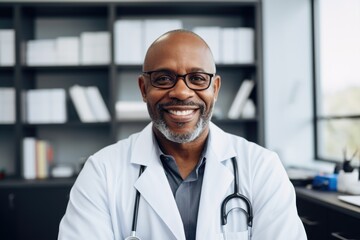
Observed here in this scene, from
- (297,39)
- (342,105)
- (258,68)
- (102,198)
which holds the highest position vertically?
(297,39)

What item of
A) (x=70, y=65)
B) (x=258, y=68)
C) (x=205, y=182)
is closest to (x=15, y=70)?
(x=70, y=65)

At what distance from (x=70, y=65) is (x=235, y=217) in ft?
5.80

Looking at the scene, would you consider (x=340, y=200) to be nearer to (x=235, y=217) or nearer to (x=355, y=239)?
(x=355, y=239)

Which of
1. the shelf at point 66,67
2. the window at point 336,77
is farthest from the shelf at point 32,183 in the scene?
the window at point 336,77

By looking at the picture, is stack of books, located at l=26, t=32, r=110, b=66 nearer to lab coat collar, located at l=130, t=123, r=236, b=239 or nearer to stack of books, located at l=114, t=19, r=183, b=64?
stack of books, located at l=114, t=19, r=183, b=64

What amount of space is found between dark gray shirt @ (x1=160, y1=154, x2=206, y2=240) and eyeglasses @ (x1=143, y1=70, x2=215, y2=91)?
239mm

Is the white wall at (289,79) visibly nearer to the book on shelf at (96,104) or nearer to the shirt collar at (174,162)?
the book on shelf at (96,104)

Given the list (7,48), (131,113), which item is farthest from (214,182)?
(7,48)

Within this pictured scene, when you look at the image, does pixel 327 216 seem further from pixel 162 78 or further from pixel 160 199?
pixel 162 78

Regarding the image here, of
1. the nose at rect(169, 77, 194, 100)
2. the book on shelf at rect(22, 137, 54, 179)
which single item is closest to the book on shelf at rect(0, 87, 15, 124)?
the book on shelf at rect(22, 137, 54, 179)

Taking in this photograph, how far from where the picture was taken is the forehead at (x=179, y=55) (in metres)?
1.24

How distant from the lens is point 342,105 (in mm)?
2674

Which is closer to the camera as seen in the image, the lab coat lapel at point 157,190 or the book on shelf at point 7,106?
the lab coat lapel at point 157,190

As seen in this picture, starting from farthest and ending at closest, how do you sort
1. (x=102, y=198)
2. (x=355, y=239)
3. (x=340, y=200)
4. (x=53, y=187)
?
(x=53, y=187)
(x=340, y=200)
(x=355, y=239)
(x=102, y=198)
